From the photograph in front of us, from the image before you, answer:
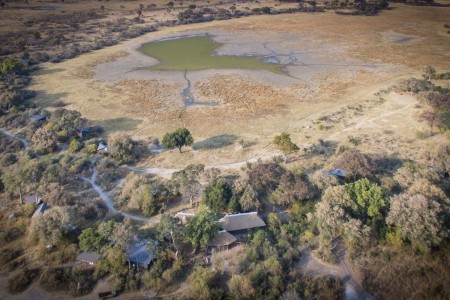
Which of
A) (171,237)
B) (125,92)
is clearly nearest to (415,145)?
(171,237)

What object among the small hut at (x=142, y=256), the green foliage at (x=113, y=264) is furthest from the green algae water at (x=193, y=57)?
the green foliage at (x=113, y=264)

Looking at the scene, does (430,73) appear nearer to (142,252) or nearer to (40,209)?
(142,252)

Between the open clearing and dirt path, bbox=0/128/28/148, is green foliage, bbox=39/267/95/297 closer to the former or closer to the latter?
the open clearing

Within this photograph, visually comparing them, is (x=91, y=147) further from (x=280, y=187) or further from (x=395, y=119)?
(x=395, y=119)

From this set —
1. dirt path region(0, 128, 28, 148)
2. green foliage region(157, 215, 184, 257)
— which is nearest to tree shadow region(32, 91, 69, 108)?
dirt path region(0, 128, 28, 148)

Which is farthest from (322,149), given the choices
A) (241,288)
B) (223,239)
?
(241,288)

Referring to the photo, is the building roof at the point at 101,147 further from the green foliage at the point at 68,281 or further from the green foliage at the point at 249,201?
the green foliage at the point at 249,201

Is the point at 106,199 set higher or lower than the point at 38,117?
lower
